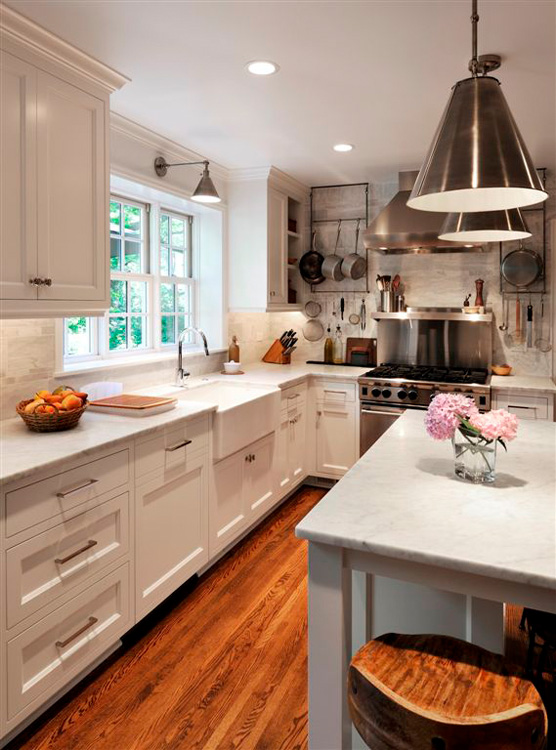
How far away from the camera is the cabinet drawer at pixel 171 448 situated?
8.18 feet

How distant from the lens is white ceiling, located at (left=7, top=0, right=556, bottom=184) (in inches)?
82.2

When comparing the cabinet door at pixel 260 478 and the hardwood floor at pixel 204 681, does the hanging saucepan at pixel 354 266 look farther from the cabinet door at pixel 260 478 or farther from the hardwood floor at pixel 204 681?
the hardwood floor at pixel 204 681

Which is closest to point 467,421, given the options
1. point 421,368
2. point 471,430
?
point 471,430

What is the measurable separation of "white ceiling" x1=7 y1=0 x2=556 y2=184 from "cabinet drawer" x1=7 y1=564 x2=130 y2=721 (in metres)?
2.18

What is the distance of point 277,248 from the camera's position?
467cm

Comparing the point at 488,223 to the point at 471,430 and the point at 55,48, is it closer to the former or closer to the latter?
the point at 471,430

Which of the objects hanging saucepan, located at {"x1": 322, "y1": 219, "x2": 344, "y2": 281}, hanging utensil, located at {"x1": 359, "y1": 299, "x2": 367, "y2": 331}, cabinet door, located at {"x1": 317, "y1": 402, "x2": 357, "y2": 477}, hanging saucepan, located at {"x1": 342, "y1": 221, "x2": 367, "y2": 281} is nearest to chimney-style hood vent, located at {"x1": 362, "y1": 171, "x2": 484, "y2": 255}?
hanging saucepan, located at {"x1": 342, "y1": 221, "x2": 367, "y2": 281}

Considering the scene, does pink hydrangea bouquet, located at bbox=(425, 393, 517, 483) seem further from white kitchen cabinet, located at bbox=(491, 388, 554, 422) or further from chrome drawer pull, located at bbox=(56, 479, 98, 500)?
white kitchen cabinet, located at bbox=(491, 388, 554, 422)

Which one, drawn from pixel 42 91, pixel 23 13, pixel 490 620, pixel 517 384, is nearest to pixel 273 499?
pixel 517 384

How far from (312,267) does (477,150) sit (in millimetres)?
3711

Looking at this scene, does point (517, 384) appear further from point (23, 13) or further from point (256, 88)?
point (23, 13)

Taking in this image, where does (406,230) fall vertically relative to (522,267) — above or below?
above

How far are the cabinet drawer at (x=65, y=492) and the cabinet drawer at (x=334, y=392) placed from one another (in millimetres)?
2389

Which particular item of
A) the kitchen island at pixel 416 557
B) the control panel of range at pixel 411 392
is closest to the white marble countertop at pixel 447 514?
the kitchen island at pixel 416 557
